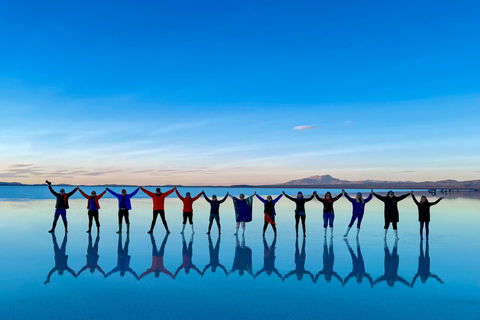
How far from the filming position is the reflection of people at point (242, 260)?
9.46 metres

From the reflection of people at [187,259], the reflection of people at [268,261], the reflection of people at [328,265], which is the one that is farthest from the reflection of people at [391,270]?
the reflection of people at [187,259]

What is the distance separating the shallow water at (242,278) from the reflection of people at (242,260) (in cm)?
4

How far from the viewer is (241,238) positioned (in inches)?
582

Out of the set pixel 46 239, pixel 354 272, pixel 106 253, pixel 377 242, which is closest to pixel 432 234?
pixel 377 242

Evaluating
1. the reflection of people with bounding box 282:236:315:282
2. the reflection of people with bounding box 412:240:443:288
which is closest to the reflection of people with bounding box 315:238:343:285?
the reflection of people with bounding box 282:236:315:282

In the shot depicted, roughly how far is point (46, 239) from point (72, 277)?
257 inches

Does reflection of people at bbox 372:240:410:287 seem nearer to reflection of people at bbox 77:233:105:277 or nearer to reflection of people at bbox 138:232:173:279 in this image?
reflection of people at bbox 138:232:173:279

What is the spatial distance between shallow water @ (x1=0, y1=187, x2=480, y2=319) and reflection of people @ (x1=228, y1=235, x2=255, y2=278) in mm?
35

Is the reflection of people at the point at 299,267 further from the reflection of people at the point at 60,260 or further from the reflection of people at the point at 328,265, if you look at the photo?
the reflection of people at the point at 60,260

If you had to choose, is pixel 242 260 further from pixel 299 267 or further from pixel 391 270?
pixel 391 270

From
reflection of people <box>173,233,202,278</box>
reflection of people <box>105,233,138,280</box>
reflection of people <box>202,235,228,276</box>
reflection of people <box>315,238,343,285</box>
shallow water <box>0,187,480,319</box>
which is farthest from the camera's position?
reflection of people <box>202,235,228,276</box>

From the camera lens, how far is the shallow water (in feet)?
21.7

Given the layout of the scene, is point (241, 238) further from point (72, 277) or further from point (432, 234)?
point (432, 234)

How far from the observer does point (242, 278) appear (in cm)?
870
